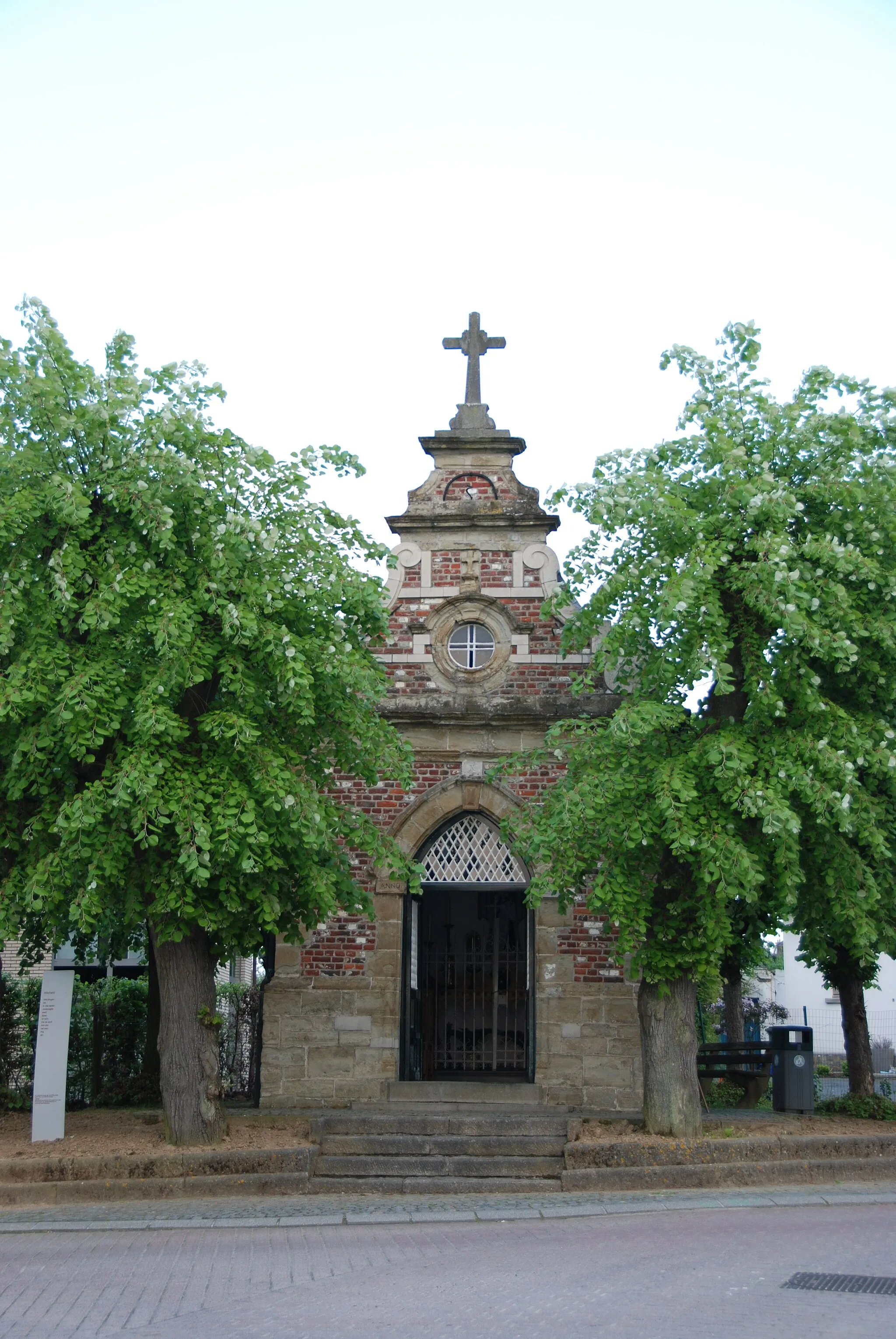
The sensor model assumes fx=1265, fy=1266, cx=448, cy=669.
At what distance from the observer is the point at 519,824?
43.0ft

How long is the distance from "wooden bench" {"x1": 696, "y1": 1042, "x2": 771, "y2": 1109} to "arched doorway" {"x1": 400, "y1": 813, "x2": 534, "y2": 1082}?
2.71 meters

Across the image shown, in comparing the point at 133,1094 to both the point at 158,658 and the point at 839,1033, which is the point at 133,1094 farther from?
the point at 839,1033

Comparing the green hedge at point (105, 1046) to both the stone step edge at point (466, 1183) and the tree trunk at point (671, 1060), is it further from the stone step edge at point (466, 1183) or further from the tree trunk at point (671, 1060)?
the tree trunk at point (671, 1060)

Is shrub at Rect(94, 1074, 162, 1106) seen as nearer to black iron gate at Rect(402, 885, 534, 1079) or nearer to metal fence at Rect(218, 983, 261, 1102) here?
metal fence at Rect(218, 983, 261, 1102)

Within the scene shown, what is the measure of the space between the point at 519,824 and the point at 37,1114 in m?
5.51

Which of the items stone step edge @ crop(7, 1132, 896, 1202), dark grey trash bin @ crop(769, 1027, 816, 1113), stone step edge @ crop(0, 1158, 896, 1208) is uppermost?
dark grey trash bin @ crop(769, 1027, 816, 1113)

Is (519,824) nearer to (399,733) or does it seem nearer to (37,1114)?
(399,733)

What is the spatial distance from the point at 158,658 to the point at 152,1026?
669 cm

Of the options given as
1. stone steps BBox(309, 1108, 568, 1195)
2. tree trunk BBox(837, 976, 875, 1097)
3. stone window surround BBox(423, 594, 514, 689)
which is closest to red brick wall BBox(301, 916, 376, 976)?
stone steps BBox(309, 1108, 568, 1195)

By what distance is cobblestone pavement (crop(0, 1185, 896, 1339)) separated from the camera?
22.5 feet

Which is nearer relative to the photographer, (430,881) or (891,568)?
(891,568)

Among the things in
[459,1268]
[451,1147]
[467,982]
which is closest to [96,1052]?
[467,982]

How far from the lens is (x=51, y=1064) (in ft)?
40.3

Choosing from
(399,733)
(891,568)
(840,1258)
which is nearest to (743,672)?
(891,568)
